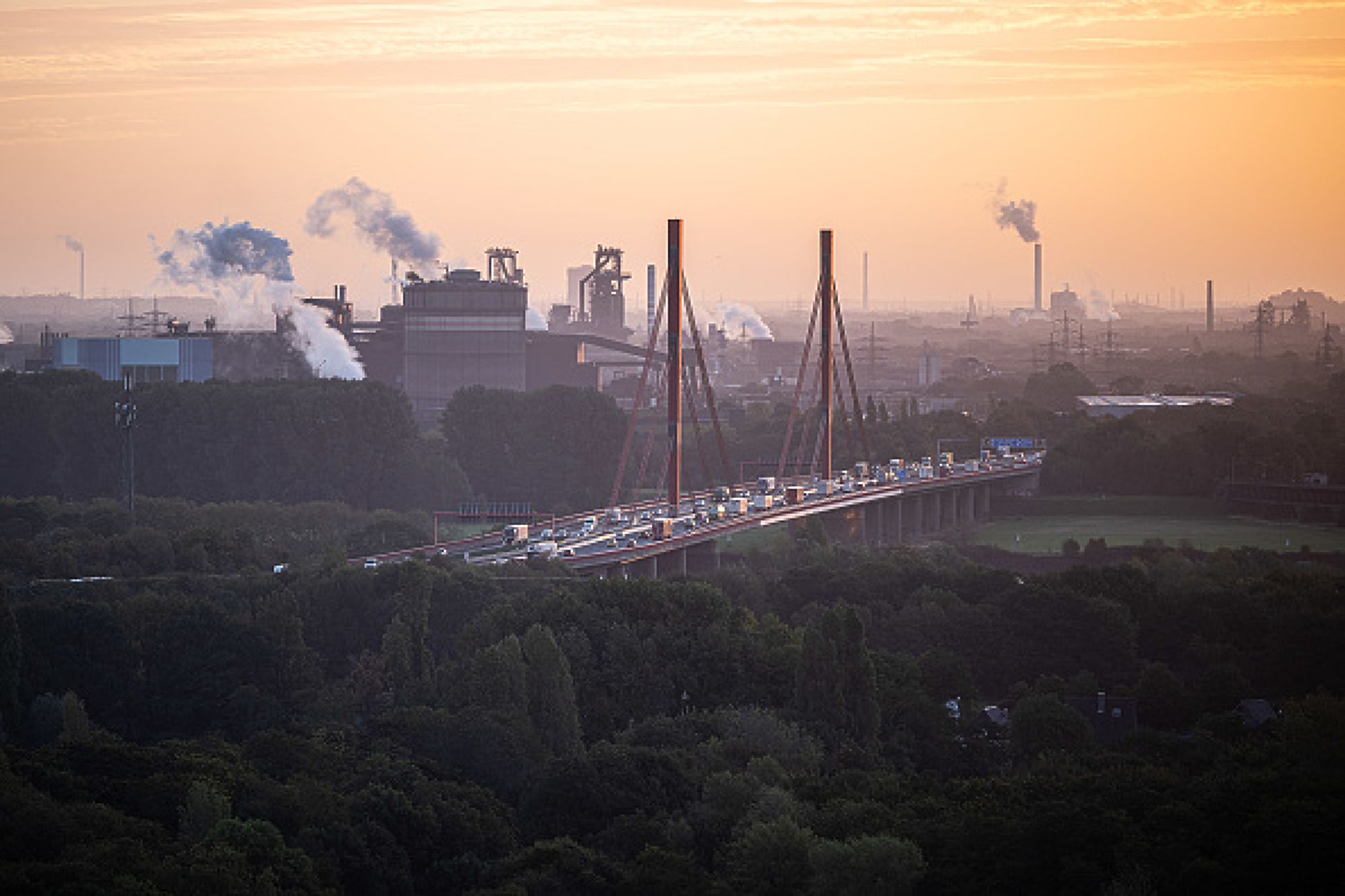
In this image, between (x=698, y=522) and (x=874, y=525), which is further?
(x=874, y=525)

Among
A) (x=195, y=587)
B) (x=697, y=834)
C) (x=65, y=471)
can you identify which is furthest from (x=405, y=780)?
(x=65, y=471)

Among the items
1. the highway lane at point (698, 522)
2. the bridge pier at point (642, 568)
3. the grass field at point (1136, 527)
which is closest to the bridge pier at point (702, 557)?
the highway lane at point (698, 522)

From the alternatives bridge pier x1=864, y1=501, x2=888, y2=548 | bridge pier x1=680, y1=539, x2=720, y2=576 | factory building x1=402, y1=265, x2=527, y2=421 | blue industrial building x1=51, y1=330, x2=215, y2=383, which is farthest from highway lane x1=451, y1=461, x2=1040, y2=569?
blue industrial building x1=51, y1=330, x2=215, y2=383

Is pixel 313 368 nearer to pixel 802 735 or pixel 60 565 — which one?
pixel 60 565

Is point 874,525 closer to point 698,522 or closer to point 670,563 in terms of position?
point 698,522

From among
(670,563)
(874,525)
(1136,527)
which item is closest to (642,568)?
(670,563)

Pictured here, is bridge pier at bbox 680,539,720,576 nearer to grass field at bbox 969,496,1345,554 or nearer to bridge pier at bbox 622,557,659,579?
bridge pier at bbox 622,557,659,579
